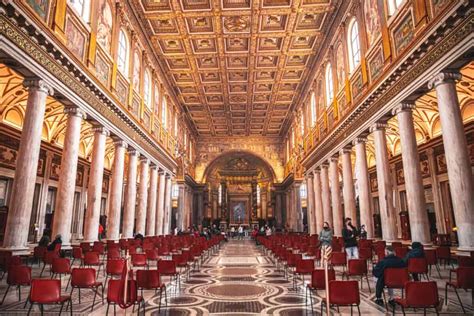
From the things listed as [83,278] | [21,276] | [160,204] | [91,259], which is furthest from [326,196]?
[21,276]

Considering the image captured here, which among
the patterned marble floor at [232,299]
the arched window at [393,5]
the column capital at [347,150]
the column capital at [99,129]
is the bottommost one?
the patterned marble floor at [232,299]

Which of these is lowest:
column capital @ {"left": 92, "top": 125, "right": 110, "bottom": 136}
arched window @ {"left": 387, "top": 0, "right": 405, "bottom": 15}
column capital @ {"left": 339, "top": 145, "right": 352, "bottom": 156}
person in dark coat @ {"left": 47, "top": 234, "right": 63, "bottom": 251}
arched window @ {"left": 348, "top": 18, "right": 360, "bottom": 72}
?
person in dark coat @ {"left": 47, "top": 234, "right": 63, "bottom": 251}

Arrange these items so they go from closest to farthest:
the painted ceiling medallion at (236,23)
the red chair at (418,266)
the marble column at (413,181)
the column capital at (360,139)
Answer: the red chair at (418,266)
the marble column at (413,181)
the column capital at (360,139)
the painted ceiling medallion at (236,23)

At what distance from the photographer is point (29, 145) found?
8.69 metres

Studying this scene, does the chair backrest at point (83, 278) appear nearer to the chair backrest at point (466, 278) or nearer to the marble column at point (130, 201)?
the chair backrest at point (466, 278)

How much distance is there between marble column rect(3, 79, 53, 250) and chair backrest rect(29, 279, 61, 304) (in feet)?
14.6

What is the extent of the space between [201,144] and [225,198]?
7.64 meters

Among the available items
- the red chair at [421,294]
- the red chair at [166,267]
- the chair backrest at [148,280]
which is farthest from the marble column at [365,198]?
the chair backrest at [148,280]

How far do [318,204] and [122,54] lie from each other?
15219mm

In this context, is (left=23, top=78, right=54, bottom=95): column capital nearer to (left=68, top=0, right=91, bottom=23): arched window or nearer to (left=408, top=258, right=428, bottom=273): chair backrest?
(left=68, top=0, right=91, bottom=23): arched window

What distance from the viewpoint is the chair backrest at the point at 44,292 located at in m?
4.56

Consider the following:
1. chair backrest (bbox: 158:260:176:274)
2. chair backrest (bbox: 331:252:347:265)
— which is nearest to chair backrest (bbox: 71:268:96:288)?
chair backrest (bbox: 158:260:176:274)

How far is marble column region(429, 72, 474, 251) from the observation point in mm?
7801

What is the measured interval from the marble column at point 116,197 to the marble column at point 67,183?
153 inches
